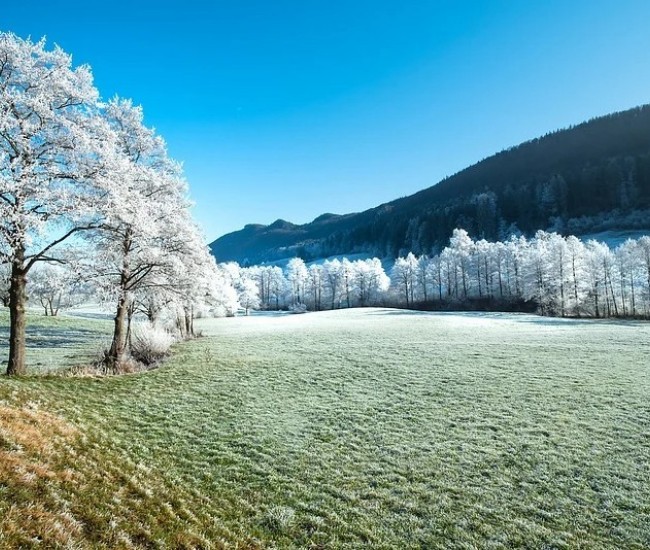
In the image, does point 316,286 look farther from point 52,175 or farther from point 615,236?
point 615,236

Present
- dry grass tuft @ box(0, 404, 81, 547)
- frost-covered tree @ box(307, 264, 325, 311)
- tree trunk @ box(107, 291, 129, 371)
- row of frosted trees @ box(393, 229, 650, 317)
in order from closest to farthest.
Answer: dry grass tuft @ box(0, 404, 81, 547) → tree trunk @ box(107, 291, 129, 371) → row of frosted trees @ box(393, 229, 650, 317) → frost-covered tree @ box(307, 264, 325, 311)

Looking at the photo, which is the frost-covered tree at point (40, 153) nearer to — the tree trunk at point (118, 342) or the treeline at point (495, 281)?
the tree trunk at point (118, 342)

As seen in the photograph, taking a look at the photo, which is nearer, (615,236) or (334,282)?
(334,282)

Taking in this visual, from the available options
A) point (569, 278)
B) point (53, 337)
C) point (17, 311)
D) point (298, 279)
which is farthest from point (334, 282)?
point (17, 311)

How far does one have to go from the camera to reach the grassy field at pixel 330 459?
7277 millimetres

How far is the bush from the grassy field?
4.99 m

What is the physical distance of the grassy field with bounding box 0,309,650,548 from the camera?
7.28m

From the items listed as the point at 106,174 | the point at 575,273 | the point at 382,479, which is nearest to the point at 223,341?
the point at 106,174

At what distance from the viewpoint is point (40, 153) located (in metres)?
14.4


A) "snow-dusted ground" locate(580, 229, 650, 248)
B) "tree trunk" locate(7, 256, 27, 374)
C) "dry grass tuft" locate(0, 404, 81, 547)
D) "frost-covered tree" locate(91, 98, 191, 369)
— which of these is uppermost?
"snow-dusted ground" locate(580, 229, 650, 248)

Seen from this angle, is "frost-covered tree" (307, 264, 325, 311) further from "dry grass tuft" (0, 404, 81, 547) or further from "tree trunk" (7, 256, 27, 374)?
"dry grass tuft" (0, 404, 81, 547)

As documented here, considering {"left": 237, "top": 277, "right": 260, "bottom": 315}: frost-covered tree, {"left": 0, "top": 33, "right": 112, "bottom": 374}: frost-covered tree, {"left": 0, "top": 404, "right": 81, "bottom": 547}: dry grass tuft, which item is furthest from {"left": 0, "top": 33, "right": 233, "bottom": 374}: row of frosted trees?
{"left": 237, "top": 277, "right": 260, "bottom": 315}: frost-covered tree

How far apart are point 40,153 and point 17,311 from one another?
625cm

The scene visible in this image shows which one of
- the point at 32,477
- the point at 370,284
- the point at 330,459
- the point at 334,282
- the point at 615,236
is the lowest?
the point at 330,459
